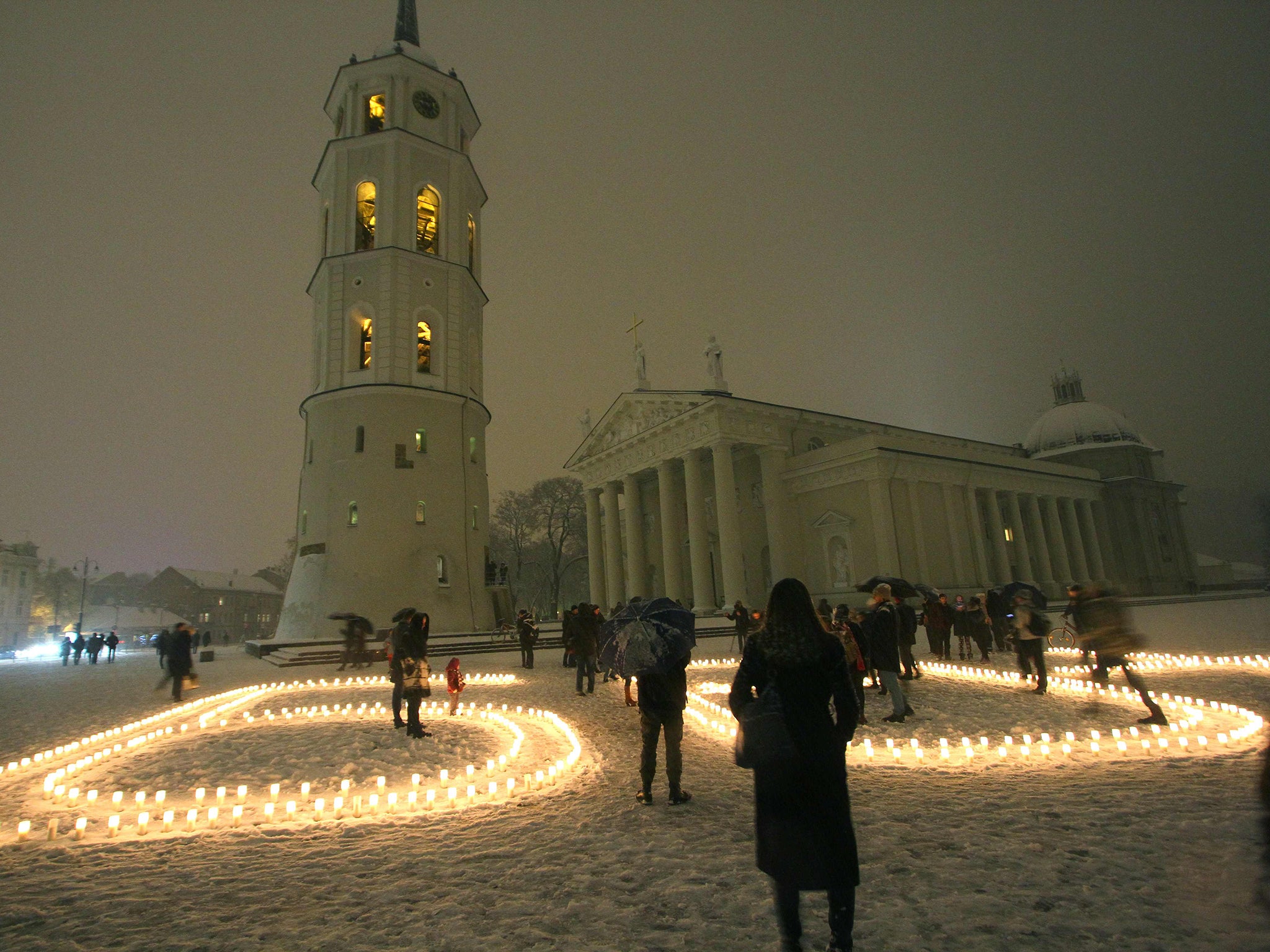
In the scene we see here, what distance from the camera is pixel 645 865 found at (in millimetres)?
4930

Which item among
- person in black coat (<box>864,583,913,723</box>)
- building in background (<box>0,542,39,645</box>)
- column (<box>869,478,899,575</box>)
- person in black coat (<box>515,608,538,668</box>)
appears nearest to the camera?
person in black coat (<box>864,583,913,723</box>)

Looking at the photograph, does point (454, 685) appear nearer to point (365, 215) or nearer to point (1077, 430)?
point (365, 215)

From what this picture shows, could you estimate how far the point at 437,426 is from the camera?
103 ft

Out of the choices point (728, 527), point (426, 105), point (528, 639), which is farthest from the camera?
point (728, 527)

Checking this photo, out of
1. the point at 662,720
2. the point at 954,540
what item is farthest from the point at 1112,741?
the point at 954,540

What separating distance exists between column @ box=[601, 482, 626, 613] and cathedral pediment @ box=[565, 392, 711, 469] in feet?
10.4

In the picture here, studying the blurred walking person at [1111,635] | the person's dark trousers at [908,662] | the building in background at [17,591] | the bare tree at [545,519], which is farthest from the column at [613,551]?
the building in background at [17,591]

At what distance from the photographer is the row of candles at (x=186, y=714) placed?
9.00 m

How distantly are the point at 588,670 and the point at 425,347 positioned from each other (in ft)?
73.1

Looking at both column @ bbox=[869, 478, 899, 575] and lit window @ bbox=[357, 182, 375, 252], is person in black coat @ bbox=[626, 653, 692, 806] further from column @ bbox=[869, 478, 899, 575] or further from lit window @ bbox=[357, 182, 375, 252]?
column @ bbox=[869, 478, 899, 575]

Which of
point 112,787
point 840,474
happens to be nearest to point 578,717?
point 112,787

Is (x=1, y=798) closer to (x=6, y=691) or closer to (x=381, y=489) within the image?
(x=6, y=691)

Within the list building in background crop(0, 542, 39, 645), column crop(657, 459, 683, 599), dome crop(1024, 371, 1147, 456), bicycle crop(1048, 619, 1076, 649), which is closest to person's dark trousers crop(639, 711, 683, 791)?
bicycle crop(1048, 619, 1076, 649)

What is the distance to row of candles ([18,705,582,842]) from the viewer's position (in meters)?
6.05
